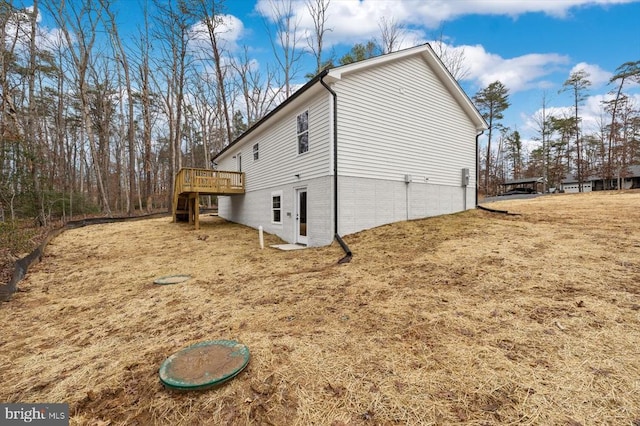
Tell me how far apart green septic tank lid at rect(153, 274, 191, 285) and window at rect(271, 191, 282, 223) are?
4998 mm

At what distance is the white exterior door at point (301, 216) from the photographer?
9562 millimetres

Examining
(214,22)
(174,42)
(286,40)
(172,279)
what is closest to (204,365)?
(172,279)

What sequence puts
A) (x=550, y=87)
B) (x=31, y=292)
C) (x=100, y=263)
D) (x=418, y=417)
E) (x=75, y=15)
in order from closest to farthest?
(x=418, y=417)
(x=31, y=292)
(x=100, y=263)
(x=75, y=15)
(x=550, y=87)

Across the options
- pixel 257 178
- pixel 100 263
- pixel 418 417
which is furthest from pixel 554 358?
pixel 257 178

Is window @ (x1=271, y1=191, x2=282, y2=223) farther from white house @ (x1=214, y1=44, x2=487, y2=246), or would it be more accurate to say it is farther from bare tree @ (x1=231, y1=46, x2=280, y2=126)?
bare tree @ (x1=231, y1=46, x2=280, y2=126)

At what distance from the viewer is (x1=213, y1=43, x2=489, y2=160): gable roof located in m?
8.05

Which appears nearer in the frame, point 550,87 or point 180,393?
point 180,393

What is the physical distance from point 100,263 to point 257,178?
22.7 feet

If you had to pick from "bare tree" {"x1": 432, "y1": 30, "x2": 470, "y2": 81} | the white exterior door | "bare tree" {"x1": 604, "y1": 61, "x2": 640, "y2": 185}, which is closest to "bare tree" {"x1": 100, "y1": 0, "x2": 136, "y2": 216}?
the white exterior door

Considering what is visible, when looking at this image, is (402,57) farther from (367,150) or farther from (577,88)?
(577,88)

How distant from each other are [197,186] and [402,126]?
29.8 ft

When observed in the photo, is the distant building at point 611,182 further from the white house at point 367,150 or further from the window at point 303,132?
the window at point 303,132

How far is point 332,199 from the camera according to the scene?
8141 millimetres

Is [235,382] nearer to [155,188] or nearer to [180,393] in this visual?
[180,393]
